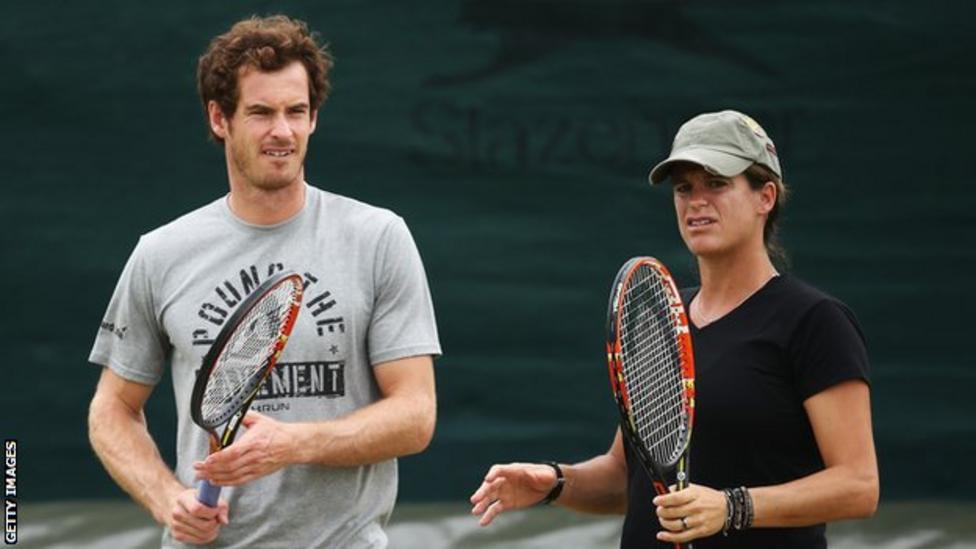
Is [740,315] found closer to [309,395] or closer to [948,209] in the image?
[309,395]

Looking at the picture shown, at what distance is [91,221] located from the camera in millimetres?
5828

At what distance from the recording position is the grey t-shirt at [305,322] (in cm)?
349

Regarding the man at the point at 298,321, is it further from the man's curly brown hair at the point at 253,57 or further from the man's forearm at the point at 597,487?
the man's forearm at the point at 597,487

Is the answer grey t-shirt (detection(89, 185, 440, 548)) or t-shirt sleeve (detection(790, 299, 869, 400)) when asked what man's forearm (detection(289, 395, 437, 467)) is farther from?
t-shirt sleeve (detection(790, 299, 869, 400))

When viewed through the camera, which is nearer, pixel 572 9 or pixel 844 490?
pixel 844 490

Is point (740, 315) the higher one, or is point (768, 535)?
point (740, 315)

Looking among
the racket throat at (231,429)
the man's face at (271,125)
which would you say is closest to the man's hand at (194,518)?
the racket throat at (231,429)

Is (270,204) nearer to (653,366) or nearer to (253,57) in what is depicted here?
(253,57)

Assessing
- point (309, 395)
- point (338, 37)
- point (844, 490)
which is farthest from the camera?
point (338, 37)

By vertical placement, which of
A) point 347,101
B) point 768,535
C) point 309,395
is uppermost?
point 347,101

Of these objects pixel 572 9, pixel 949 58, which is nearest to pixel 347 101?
pixel 572 9

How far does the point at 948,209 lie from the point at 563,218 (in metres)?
1.15

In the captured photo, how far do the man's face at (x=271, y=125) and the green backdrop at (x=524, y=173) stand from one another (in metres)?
2.27

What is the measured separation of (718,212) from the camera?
11.2ft
